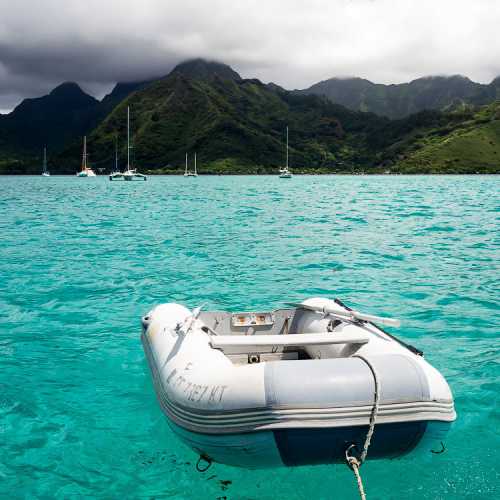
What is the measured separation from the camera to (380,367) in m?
4.36

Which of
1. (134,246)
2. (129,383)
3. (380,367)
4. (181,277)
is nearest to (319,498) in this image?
(380,367)

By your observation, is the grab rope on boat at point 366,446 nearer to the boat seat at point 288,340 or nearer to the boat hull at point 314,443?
the boat hull at point 314,443

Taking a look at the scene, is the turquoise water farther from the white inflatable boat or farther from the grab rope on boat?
the grab rope on boat

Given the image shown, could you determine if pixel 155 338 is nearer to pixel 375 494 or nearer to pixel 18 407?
pixel 18 407

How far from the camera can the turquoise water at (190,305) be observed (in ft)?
16.6

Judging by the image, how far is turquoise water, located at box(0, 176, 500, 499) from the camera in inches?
199

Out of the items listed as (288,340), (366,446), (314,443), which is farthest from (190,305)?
(366,446)

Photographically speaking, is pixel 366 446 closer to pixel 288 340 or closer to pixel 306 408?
pixel 306 408

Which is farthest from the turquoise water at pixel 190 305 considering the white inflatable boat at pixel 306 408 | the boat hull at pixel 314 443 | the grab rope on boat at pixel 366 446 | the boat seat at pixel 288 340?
the boat seat at pixel 288 340

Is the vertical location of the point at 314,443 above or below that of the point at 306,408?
below

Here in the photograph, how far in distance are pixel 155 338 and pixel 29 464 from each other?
73.8 inches

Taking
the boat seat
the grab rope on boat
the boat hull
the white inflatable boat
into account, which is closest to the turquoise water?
the boat hull

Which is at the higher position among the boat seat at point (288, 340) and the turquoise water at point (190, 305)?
the boat seat at point (288, 340)

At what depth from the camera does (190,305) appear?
11.8 meters
